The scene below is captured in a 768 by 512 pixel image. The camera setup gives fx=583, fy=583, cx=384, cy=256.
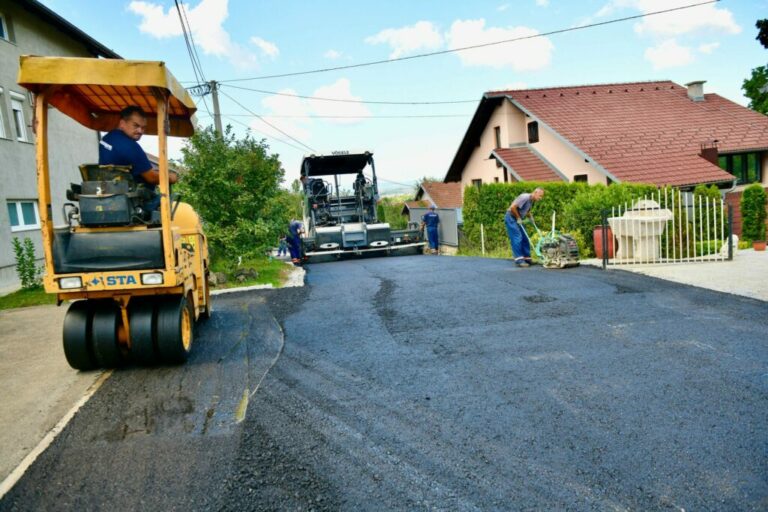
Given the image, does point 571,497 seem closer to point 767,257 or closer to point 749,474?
point 749,474

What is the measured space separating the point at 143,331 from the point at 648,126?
22.7 meters

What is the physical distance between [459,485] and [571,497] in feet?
1.85

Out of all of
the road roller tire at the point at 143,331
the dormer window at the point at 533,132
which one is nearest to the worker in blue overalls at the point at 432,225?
the dormer window at the point at 533,132

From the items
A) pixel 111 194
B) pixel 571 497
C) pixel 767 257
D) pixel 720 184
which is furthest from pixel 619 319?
pixel 720 184

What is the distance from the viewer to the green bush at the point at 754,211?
625 inches

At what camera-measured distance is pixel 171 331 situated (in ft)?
17.6

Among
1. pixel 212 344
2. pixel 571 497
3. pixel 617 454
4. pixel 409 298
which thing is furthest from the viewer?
pixel 409 298

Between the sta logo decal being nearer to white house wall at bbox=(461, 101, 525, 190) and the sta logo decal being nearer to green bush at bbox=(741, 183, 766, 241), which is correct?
green bush at bbox=(741, 183, 766, 241)

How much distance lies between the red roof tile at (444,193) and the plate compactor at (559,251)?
33238 millimetres

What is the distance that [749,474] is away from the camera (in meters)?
3.07

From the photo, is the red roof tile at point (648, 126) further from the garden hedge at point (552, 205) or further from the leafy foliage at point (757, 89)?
the leafy foliage at point (757, 89)

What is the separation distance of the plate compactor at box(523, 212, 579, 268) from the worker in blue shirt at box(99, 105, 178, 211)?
7287mm

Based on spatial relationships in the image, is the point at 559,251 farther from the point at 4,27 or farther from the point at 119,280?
the point at 4,27

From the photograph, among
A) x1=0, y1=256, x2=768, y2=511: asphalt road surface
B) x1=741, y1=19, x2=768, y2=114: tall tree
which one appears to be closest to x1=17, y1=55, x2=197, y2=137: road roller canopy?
x1=0, y1=256, x2=768, y2=511: asphalt road surface
